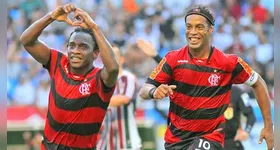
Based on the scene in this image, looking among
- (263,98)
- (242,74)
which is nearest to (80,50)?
(242,74)

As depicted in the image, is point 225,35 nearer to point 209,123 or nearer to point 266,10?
point 266,10

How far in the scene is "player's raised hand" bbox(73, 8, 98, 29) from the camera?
5.64 m

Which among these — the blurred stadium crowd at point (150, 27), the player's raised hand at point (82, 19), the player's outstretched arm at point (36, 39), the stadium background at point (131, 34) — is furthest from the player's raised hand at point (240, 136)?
the blurred stadium crowd at point (150, 27)

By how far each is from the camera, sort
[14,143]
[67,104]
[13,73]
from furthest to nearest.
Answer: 1. [13,73]
2. [14,143]
3. [67,104]

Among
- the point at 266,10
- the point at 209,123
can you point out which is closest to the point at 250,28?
the point at 266,10

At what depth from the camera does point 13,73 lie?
1361 cm

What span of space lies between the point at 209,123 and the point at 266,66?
812cm

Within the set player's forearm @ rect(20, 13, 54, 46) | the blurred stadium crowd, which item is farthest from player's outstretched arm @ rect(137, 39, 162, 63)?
the blurred stadium crowd

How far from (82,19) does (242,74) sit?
161 cm

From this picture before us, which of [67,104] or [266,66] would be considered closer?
[67,104]

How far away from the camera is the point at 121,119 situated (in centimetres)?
958

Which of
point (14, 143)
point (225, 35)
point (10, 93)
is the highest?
point (225, 35)

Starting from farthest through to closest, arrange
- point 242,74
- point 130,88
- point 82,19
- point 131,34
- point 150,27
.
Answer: point 150,27 < point 131,34 < point 130,88 < point 242,74 < point 82,19

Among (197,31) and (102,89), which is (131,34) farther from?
(102,89)
